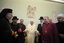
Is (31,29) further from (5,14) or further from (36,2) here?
(5,14)

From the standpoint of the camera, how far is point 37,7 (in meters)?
8.09

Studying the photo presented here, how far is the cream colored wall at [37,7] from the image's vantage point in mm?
7405

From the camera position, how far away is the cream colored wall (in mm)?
7405

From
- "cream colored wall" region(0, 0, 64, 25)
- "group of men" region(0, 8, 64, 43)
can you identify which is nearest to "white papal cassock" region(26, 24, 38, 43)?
"group of men" region(0, 8, 64, 43)

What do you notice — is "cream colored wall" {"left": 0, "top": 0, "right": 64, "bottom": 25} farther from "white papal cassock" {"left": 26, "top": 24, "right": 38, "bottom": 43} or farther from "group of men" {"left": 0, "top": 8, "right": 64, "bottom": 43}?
"group of men" {"left": 0, "top": 8, "right": 64, "bottom": 43}

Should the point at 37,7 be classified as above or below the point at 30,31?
above

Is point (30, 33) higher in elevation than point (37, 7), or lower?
lower

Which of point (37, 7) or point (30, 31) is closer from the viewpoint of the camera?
point (30, 31)

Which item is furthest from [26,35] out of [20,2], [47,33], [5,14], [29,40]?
[5,14]

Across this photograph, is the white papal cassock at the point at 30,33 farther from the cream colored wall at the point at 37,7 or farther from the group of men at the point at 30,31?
the cream colored wall at the point at 37,7

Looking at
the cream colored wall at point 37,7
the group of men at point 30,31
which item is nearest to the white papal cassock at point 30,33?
the group of men at point 30,31

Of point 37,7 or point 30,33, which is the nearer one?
point 30,33

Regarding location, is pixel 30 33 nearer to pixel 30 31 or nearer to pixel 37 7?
pixel 30 31

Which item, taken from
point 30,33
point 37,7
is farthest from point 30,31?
point 37,7
